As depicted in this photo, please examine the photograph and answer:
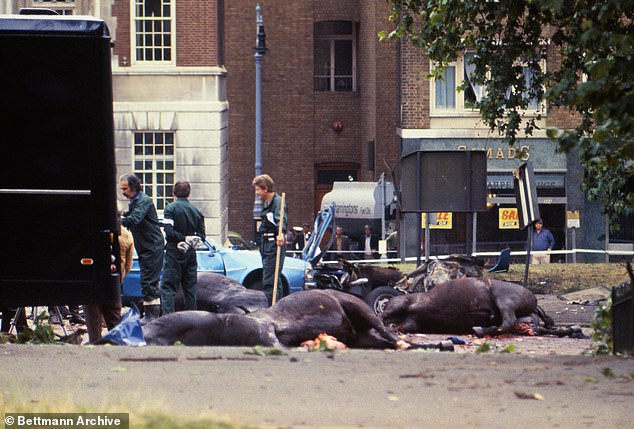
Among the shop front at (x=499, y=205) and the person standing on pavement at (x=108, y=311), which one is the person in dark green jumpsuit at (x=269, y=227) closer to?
the person standing on pavement at (x=108, y=311)

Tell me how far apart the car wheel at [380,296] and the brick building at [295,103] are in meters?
27.0

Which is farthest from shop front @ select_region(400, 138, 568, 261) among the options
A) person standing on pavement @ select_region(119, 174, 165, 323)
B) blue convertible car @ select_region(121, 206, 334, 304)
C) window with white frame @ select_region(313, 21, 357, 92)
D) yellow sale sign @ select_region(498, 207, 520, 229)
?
person standing on pavement @ select_region(119, 174, 165, 323)

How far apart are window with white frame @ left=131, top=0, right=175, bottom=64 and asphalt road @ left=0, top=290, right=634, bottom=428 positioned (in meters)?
26.5

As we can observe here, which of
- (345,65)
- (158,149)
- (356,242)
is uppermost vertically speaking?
(345,65)

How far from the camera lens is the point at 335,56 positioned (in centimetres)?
4775

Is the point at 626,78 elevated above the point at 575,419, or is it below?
above

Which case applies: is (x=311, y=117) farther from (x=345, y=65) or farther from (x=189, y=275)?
(x=189, y=275)

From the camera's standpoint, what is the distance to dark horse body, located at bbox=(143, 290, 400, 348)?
1161 centimetres

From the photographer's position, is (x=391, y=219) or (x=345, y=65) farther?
(x=345, y=65)

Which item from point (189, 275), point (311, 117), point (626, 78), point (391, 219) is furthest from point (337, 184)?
point (626, 78)

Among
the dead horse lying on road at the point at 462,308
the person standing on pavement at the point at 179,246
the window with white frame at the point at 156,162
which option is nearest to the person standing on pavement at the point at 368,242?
the window with white frame at the point at 156,162

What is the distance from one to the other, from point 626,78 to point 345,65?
3873 centimetres

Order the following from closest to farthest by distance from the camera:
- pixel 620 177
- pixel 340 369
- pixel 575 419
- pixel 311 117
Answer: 1. pixel 575 419
2. pixel 340 369
3. pixel 620 177
4. pixel 311 117

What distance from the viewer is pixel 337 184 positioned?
140 ft
